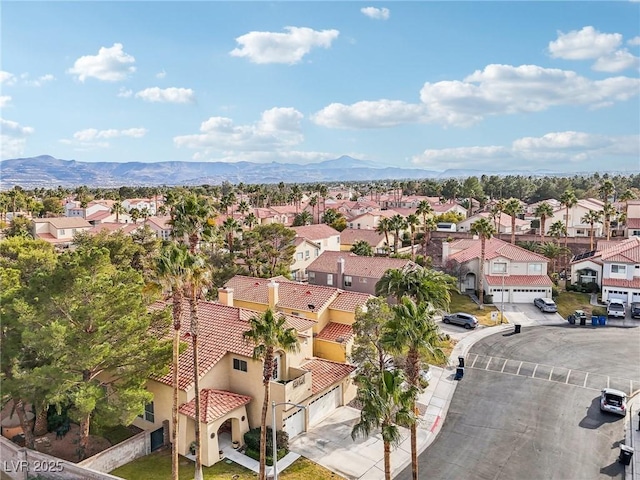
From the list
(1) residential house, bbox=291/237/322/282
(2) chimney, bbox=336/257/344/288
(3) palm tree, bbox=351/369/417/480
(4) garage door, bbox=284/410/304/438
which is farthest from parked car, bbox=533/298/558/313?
(3) palm tree, bbox=351/369/417/480

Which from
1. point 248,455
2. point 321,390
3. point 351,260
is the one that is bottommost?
point 248,455

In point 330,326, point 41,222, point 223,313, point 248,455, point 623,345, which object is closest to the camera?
point 248,455

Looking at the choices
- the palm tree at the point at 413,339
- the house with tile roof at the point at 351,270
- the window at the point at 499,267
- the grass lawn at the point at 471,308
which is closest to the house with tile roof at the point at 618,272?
the window at the point at 499,267

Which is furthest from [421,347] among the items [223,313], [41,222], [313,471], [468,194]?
[468,194]

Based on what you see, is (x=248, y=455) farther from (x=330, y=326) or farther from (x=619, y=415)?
(x=619, y=415)

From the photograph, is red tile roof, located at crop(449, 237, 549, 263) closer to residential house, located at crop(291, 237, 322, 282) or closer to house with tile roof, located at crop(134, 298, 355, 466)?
residential house, located at crop(291, 237, 322, 282)

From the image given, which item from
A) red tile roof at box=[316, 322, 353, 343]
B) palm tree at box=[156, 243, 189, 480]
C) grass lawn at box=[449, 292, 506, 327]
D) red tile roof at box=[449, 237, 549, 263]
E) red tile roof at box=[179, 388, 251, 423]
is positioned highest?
palm tree at box=[156, 243, 189, 480]

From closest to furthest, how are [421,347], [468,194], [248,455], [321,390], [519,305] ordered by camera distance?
[421,347], [248,455], [321,390], [519,305], [468,194]

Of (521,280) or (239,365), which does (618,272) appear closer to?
(521,280)
